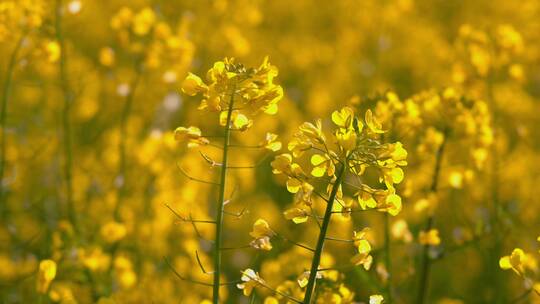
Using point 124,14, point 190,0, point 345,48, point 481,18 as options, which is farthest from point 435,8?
point 124,14

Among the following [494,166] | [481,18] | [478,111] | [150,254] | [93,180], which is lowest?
[150,254]

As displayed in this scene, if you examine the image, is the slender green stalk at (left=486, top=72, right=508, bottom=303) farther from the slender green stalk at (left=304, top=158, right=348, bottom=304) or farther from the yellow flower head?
the yellow flower head

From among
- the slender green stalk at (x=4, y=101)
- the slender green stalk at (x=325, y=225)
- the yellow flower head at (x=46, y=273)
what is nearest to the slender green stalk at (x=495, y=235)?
the slender green stalk at (x=325, y=225)

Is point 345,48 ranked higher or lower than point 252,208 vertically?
higher

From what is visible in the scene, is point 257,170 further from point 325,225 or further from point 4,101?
point 325,225

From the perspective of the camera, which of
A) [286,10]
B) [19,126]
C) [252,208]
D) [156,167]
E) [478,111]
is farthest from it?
[286,10]

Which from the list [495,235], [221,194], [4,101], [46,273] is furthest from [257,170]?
[221,194]

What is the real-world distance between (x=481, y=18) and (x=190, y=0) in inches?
203

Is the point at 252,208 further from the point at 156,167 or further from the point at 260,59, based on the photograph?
the point at 260,59

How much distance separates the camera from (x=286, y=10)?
13.2 m

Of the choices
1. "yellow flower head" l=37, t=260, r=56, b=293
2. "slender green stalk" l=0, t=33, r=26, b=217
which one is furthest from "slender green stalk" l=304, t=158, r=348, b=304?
"slender green stalk" l=0, t=33, r=26, b=217

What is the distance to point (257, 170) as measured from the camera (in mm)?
8500

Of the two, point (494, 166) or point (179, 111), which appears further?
point (179, 111)

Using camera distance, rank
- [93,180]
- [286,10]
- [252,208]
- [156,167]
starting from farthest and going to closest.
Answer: [286,10]
[252,208]
[93,180]
[156,167]
